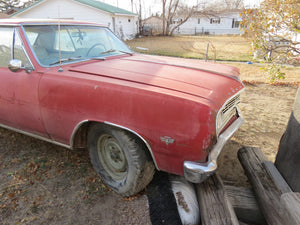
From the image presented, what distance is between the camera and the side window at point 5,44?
9.00 feet

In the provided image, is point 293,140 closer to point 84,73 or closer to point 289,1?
point 84,73

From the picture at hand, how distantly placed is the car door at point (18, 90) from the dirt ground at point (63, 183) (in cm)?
51

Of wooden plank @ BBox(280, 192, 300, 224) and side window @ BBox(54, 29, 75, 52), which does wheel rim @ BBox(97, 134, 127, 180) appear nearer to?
side window @ BBox(54, 29, 75, 52)

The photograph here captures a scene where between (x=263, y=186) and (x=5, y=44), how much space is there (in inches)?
136

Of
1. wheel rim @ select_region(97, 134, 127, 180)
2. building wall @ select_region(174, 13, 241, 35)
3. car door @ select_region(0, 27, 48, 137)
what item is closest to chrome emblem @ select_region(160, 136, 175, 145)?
wheel rim @ select_region(97, 134, 127, 180)

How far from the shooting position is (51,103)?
2.36 metres

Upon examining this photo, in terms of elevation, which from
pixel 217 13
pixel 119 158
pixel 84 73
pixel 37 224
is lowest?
pixel 37 224

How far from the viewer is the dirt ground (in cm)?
219

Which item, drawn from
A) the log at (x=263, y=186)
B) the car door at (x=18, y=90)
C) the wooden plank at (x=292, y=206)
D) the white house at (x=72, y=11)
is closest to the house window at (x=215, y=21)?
the white house at (x=72, y=11)

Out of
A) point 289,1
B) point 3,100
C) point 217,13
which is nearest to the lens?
point 3,100

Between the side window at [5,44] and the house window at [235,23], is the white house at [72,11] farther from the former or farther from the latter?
the house window at [235,23]

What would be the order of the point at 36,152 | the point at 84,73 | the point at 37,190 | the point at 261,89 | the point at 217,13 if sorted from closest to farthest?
the point at 84,73
the point at 37,190
the point at 36,152
the point at 261,89
the point at 217,13

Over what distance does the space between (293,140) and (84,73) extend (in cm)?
227

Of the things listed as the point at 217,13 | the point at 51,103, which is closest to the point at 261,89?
the point at 51,103
